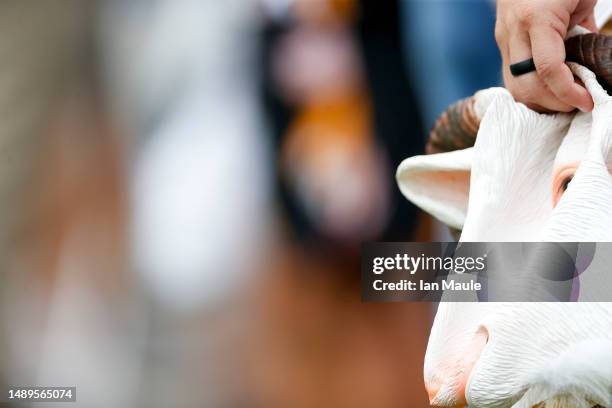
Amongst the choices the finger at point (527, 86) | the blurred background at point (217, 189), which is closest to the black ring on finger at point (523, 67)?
the finger at point (527, 86)

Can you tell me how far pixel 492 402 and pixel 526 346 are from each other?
30 millimetres

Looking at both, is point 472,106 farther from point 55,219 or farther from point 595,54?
point 55,219

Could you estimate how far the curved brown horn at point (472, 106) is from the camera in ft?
1.13

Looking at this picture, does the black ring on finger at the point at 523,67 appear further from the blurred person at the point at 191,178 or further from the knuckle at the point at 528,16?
the blurred person at the point at 191,178

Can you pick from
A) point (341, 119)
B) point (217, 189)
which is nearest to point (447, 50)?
point (341, 119)

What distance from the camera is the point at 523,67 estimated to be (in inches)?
14.9

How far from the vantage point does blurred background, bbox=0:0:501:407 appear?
870mm

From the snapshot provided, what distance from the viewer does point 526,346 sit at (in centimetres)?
30

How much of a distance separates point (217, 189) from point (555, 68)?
67 cm

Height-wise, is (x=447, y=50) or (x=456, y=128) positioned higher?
(x=447, y=50)

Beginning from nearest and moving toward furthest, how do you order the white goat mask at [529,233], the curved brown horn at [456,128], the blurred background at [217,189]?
the white goat mask at [529,233]
the curved brown horn at [456,128]
the blurred background at [217,189]

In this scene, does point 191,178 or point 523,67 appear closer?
point 523,67

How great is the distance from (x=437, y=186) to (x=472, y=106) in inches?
2.3

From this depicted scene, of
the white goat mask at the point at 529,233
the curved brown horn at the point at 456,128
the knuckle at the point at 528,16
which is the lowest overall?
the white goat mask at the point at 529,233
